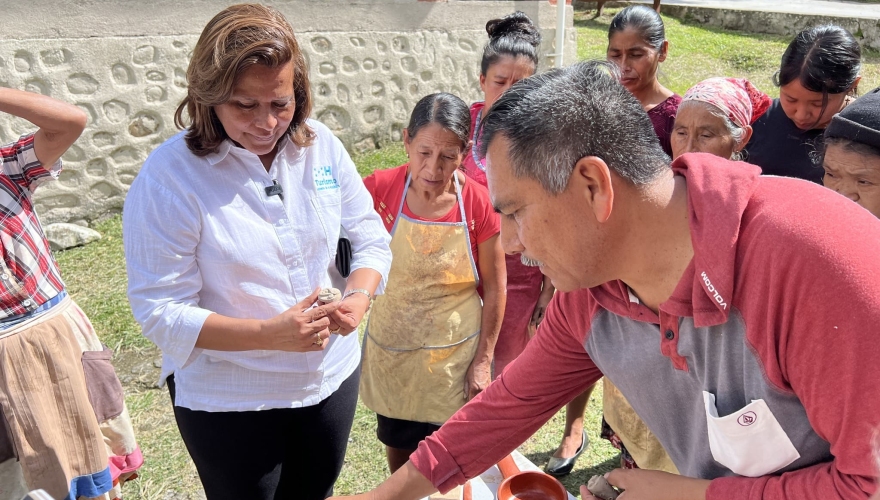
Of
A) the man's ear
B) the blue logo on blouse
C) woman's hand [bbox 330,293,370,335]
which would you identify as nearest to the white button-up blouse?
the blue logo on blouse

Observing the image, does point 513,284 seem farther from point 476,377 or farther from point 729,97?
point 729,97

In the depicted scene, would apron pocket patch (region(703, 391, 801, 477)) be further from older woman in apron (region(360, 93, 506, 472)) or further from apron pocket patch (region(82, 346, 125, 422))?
apron pocket patch (region(82, 346, 125, 422))

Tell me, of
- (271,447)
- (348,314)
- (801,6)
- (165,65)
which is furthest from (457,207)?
(801,6)

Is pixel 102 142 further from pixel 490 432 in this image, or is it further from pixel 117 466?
pixel 490 432

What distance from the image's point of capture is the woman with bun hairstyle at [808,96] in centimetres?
287

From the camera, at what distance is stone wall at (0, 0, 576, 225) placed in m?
5.24

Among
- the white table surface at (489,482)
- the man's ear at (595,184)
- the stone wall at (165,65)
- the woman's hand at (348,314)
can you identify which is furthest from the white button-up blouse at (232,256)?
the stone wall at (165,65)

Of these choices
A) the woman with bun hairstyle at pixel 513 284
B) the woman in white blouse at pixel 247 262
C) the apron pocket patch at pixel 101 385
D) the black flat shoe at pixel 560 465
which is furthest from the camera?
the black flat shoe at pixel 560 465

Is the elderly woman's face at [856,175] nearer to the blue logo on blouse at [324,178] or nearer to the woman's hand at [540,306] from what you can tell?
the woman's hand at [540,306]

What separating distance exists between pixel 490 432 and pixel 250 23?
4.18 feet

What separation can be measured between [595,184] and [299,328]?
3.38 ft

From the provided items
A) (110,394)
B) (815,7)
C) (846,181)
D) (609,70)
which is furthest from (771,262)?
(815,7)

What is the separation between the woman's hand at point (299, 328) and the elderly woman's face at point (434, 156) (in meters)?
0.87

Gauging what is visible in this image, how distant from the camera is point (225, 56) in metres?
1.90
